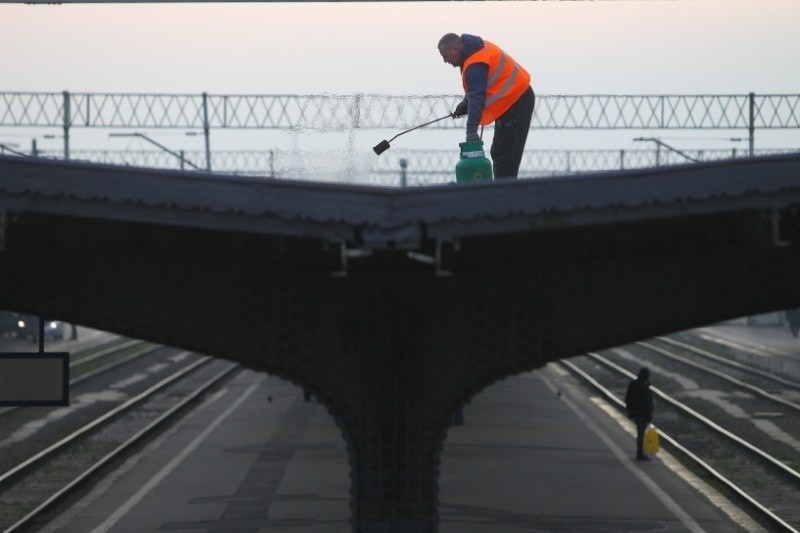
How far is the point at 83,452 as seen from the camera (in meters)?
30.7

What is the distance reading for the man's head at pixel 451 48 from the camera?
Answer: 45.0 feet

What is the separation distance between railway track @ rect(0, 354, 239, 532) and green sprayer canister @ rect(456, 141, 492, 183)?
9.34m

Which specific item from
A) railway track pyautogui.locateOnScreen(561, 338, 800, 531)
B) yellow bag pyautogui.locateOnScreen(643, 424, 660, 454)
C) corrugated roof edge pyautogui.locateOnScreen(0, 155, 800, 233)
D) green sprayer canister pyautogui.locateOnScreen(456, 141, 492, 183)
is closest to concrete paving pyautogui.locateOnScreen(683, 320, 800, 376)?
railway track pyautogui.locateOnScreen(561, 338, 800, 531)

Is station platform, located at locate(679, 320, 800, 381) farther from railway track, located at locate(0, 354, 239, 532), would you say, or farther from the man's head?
the man's head

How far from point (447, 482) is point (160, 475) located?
5.30 m

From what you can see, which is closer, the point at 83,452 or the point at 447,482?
the point at 447,482

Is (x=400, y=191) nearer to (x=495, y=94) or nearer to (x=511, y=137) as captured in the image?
(x=495, y=94)

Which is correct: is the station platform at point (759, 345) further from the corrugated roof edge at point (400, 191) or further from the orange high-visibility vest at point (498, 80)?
the corrugated roof edge at point (400, 191)

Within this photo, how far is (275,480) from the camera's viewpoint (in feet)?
84.4

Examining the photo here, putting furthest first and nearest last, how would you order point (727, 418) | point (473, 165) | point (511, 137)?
1. point (727, 418)
2. point (511, 137)
3. point (473, 165)

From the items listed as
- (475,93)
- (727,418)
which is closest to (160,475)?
(475,93)

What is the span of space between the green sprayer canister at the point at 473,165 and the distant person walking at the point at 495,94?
0.36ft

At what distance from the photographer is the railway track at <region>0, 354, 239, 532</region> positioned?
23.3 m

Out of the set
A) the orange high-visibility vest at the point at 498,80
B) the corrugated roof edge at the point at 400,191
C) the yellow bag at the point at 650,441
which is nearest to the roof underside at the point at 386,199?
the corrugated roof edge at the point at 400,191
